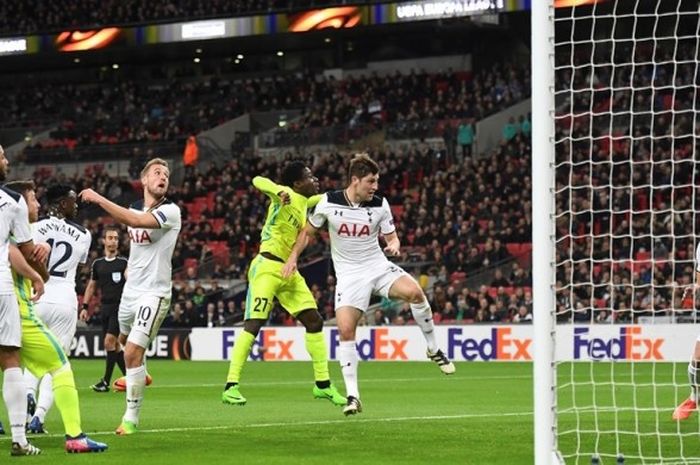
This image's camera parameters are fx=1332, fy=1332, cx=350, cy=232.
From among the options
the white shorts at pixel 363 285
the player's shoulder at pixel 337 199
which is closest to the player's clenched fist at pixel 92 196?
the player's shoulder at pixel 337 199

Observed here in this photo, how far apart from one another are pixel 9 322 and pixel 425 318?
19.7ft

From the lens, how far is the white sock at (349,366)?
12.9 metres

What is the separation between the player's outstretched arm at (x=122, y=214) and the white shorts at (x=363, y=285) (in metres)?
2.77

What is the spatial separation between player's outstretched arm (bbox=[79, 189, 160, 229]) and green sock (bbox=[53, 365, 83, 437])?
1.27 meters

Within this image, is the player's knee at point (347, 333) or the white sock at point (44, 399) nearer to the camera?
the white sock at point (44, 399)

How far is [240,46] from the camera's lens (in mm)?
48594

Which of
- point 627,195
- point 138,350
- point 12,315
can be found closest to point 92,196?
point 12,315

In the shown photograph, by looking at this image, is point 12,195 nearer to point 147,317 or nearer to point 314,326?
point 147,317

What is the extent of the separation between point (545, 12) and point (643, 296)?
18.1m

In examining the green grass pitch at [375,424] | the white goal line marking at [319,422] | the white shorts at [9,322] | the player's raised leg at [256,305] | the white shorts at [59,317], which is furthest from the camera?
the player's raised leg at [256,305]

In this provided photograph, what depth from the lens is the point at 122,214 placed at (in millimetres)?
10547

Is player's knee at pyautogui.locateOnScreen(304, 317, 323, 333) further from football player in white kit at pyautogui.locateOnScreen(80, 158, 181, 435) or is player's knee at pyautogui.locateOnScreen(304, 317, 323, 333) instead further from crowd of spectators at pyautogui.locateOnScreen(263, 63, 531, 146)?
crowd of spectators at pyautogui.locateOnScreen(263, 63, 531, 146)

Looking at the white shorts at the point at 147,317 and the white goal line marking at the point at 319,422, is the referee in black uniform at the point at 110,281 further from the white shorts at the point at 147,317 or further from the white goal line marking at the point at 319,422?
the white shorts at the point at 147,317

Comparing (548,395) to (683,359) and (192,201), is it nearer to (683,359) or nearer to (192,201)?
(683,359)
